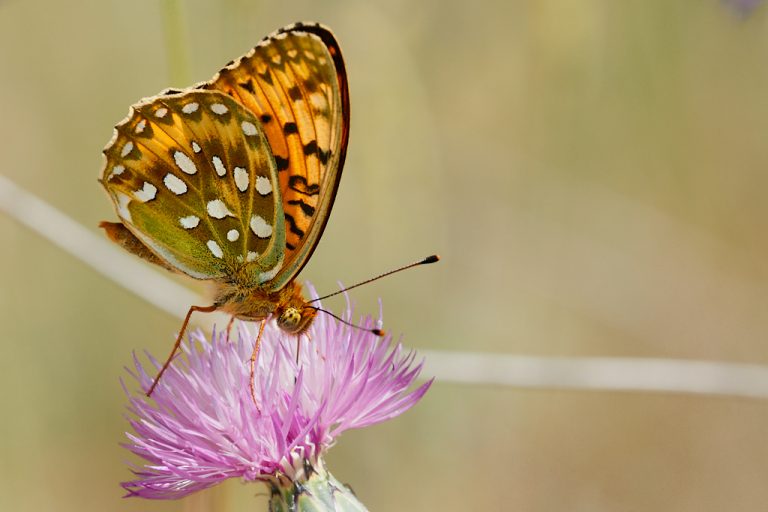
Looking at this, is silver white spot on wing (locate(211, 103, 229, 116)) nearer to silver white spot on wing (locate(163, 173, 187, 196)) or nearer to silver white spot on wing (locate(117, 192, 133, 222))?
silver white spot on wing (locate(163, 173, 187, 196))

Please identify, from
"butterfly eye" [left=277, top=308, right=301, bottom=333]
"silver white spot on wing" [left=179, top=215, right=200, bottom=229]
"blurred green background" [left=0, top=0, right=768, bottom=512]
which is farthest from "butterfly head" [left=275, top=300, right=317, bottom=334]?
"blurred green background" [left=0, top=0, right=768, bottom=512]

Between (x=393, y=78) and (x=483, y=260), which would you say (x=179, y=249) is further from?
(x=483, y=260)

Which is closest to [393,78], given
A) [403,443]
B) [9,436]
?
[403,443]

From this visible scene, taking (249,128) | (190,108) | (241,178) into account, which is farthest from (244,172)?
(190,108)

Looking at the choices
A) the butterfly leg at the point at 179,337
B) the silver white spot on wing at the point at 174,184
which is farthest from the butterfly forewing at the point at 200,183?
the butterfly leg at the point at 179,337

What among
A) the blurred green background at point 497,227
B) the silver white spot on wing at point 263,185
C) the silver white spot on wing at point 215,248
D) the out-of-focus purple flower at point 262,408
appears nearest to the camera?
the out-of-focus purple flower at point 262,408

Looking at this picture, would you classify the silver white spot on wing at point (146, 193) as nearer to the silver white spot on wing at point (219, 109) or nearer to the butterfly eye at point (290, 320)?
the silver white spot on wing at point (219, 109)

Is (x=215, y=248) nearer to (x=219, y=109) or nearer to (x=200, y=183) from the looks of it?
(x=200, y=183)
